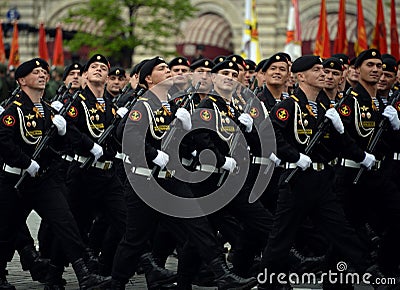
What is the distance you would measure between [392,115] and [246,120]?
114 centimetres

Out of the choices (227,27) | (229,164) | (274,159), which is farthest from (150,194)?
(227,27)

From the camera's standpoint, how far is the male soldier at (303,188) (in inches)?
287

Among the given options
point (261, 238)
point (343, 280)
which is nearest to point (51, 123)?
point (261, 238)

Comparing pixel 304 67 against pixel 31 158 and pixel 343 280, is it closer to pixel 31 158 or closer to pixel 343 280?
pixel 343 280

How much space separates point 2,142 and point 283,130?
83.9 inches

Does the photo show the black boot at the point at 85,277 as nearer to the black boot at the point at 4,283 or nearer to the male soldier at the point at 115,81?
the black boot at the point at 4,283

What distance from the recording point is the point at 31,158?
8016 mm

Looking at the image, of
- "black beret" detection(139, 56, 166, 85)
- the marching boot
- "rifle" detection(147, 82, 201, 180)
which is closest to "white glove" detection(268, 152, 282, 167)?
"rifle" detection(147, 82, 201, 180)

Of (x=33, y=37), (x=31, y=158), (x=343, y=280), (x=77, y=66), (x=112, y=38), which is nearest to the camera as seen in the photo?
(x=343, y=280)

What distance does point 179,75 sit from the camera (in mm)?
8625

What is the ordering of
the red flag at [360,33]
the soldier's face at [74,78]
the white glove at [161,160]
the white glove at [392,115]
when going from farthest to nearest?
the red flag at [360,33] → the soldier's face at [74,78] → the white glove at [392,115] → the white glove at [161,160]

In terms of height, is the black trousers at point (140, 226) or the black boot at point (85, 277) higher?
the black trousers at point (140, 226)

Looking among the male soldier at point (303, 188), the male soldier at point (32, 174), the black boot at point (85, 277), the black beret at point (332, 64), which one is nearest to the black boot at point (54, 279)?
the male soldier at point (32, 174)

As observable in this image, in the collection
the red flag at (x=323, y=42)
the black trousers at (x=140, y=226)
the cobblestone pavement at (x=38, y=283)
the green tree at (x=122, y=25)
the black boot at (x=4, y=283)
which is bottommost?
the cobblestone pavement at (x=38, y=283)
